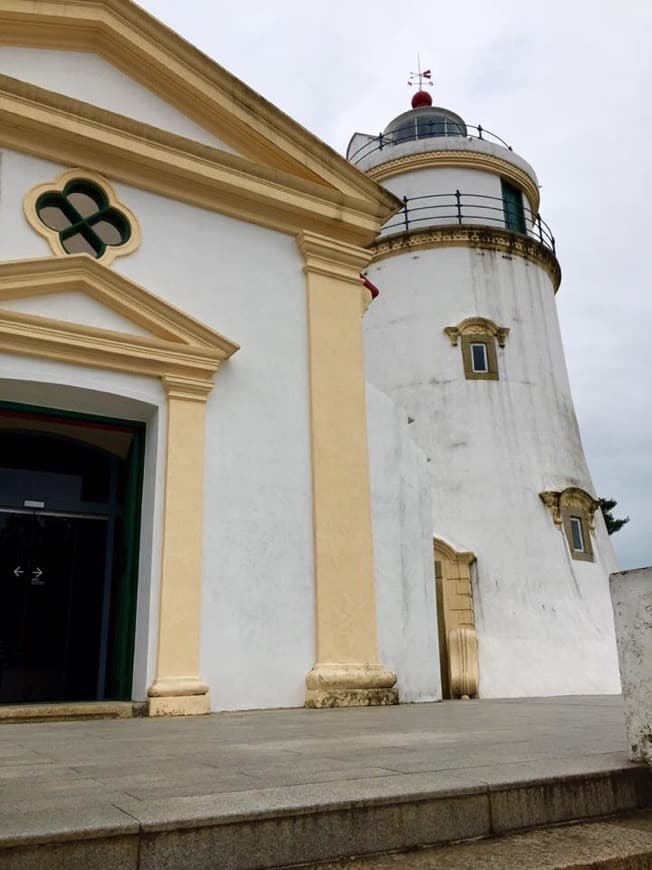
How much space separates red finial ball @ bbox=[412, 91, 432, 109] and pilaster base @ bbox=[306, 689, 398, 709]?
2406 cm

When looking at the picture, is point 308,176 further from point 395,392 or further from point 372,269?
point 372,269

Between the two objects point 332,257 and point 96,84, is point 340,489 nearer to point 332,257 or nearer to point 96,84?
point 332,257

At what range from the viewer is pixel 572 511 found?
56.0 feet

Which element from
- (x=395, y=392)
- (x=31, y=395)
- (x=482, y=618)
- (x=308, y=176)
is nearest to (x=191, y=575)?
(x=31, y=395)

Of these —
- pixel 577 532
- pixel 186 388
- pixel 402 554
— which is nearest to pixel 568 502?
pixel 577 532

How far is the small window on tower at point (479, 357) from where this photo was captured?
17.8 meters

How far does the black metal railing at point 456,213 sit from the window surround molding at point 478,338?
9.36ft

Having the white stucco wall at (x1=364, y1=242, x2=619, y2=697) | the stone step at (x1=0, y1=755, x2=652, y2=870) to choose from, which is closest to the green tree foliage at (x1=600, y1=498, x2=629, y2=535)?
the white stucco wall at (x1=364, y1=242, x2=619, y2=697)

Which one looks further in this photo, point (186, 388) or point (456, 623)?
point (456, 623)

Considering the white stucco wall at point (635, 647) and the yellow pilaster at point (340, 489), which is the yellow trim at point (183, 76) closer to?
the yellow pilaster at point (340, 489)

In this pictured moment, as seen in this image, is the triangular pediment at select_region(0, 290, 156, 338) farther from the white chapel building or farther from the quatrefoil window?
the quatrefoil window

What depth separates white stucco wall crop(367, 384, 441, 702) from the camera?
28.3 ft

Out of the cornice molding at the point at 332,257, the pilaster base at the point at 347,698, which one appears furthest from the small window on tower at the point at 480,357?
the pilaster base at the point at 347,698

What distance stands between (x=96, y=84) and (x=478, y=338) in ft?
36.8
